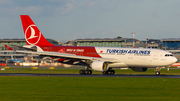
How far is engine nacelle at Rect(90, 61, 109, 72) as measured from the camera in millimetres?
46156

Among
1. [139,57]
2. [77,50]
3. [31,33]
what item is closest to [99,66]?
[139,57]

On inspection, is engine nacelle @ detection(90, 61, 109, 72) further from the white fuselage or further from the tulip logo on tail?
the tulip logo on tail

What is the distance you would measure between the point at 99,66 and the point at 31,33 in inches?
701

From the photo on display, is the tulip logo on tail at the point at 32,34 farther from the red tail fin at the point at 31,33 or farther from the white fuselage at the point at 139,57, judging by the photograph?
the white fuselage at the point at 139,57

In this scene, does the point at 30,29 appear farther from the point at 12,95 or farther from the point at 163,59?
the point at 12,95

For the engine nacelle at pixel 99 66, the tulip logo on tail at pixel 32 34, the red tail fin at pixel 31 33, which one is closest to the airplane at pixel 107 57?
the engine nacelle at pixel 99 66

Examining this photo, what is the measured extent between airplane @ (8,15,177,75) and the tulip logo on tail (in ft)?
4.13

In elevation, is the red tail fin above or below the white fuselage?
above

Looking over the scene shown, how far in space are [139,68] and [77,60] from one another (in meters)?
10.9

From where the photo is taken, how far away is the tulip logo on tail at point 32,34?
56.4 metres

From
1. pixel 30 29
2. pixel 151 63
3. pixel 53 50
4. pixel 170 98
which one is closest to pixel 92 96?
pixel 170 98

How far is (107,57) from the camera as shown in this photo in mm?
49719

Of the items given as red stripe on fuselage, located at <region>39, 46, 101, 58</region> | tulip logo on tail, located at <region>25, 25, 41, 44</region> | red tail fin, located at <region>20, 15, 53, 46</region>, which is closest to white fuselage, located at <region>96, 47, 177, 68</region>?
red stripe on fuselage, located at <region>39, 46, 101, 58</region>

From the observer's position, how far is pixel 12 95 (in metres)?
21.5
